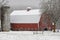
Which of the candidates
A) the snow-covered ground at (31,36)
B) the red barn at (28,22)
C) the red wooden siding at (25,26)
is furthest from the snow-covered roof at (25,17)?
the snow-covered ground at (31,36)

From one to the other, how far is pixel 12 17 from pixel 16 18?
5.08 ft

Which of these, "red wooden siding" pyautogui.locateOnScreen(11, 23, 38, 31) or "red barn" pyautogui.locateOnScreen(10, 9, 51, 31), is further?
"red wooden siding" pyautogui.locateOnScreen(11, 23, 38, 31)

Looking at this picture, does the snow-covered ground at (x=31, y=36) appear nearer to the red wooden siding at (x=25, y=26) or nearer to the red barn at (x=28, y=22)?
the red barn at (x=28, y=22)

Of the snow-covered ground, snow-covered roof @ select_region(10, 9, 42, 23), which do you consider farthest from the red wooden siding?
the snow-covered ground

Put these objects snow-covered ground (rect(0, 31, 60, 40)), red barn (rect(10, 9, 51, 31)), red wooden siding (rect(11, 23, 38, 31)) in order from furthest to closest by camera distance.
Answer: red wooden siding (rect(11, 23, 38, 31))
red barn (rect(10, 9, 51, 31))
snow-covered ground (rect(0, 31, 60, 40))

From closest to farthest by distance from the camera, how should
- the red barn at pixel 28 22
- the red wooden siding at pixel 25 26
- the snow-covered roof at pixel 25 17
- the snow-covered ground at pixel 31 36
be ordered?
the snow-covered ground at pixel 31 36 → the red barn at pixel 28 22 → the red wooden siding at pixel 25 26 → the snow-covered roof at pixel 25 17

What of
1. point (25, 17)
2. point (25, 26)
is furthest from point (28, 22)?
point (25, 17)

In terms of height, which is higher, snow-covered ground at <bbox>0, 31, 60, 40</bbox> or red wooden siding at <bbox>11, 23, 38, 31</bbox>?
snow-covered ground at <bbox>0, 31, 60, 40</bbox>

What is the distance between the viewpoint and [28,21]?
62500 millimetres

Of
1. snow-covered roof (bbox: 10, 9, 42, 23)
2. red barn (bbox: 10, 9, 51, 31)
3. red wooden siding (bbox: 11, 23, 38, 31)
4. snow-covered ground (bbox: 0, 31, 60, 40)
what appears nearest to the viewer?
snow-covered ground (bbox: 0, 31, 60, 40)

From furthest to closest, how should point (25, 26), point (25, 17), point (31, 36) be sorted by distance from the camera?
1. point (25, 17)
2. point (25, 26)
3. point (31, 36)

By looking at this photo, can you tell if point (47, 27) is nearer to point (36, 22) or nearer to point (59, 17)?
point (36, 22)

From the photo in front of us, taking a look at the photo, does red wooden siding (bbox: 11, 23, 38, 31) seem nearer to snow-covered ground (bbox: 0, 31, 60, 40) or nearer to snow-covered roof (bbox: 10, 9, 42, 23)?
snow-covered roof (bbox: 10, 9, 42, 23)

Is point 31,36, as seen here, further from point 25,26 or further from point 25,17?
point 25,17
